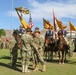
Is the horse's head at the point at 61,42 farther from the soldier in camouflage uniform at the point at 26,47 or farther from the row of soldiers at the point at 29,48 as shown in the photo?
the soldier in camouflage uniform at the point at 26,47

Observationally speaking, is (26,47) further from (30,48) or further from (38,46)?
(38,46)

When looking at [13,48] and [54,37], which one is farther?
[54,37]

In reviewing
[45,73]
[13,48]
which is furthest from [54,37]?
[45,73]

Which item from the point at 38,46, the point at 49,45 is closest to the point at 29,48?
the point at 38,46

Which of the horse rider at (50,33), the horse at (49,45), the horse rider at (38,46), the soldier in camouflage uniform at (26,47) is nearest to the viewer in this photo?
the soldier in camouflage uniform at (26,47)

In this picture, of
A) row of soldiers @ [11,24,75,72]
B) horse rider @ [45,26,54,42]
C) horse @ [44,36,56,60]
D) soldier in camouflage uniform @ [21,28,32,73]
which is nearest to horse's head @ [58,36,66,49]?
horse @ [44,36,56,60]

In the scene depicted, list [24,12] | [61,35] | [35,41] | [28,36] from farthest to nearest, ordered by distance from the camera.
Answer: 1. [24,12]
2. [61,35]
3. [35,41]
4. [28,36]

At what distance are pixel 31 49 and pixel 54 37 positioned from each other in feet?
21.6

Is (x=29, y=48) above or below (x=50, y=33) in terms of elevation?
below

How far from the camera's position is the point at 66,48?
17.3 m

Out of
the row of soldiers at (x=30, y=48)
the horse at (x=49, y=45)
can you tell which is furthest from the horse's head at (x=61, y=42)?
the row of soldiers at (x=30, y=48)

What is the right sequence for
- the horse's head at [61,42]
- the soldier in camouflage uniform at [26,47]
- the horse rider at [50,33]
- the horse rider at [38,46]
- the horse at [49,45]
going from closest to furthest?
the soldier in camouflage uniform at [26,47] < the horse rider at [38,46] < the horse's head at [61,42] < the horse at [49,45] < the horse rider at [50,33]

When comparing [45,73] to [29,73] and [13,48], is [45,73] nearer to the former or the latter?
[29,73]

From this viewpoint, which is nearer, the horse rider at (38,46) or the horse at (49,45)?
the horse rider at (38,46)
